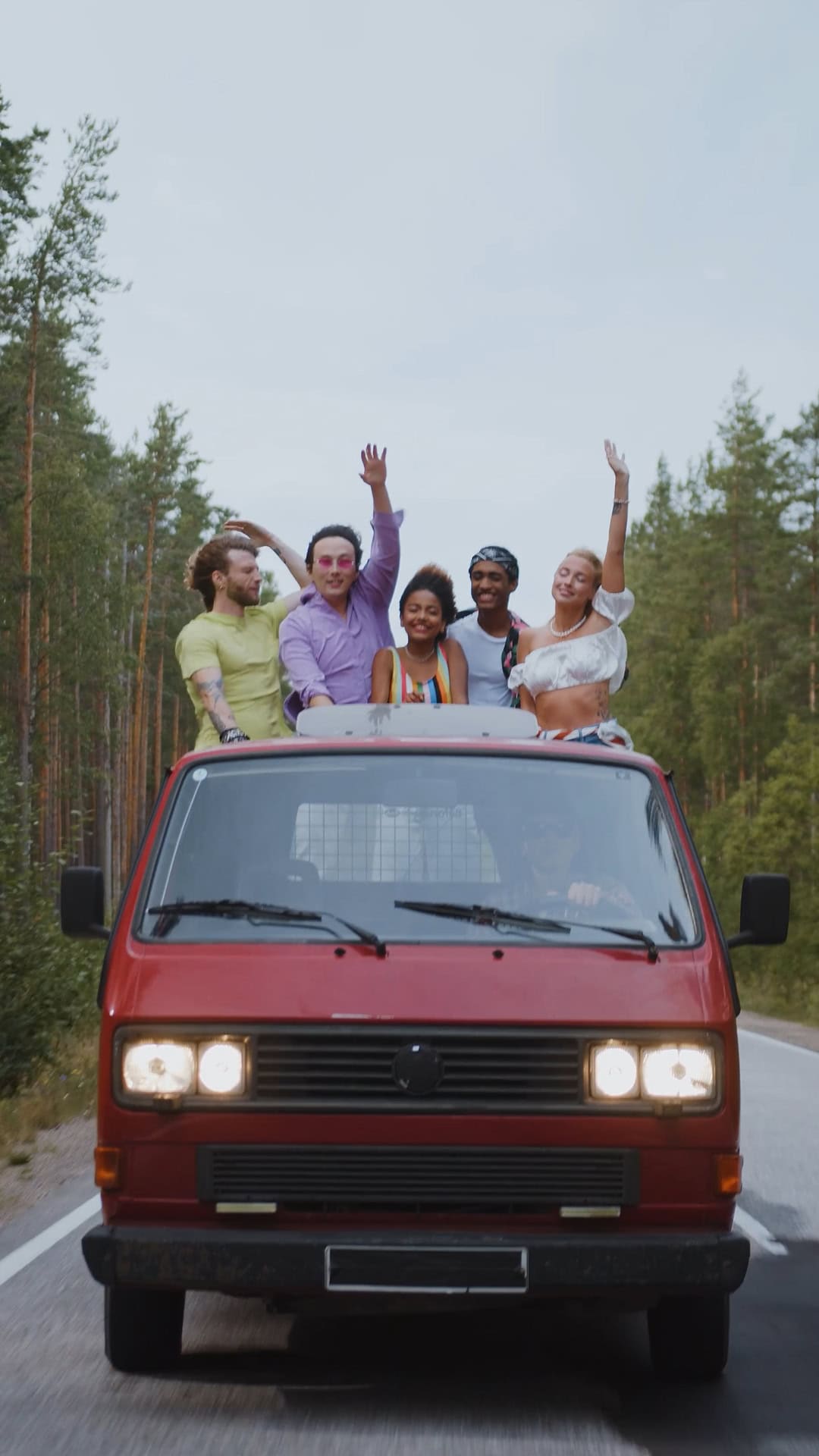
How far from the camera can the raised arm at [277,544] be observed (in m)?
8.79

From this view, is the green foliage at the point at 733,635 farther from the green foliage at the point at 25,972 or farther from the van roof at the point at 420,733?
the van roof at the point at 420,733

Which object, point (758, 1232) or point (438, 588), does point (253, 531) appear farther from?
point (758, 1232)

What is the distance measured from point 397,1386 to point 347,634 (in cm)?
328

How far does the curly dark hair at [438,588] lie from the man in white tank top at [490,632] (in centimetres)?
10

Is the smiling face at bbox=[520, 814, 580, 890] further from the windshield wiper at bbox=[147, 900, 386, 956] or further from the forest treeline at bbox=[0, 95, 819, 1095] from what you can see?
the forest treeline at bbox=[0, 95, 819, 1095]

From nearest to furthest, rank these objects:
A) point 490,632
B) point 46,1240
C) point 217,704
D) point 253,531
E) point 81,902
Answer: point 81,902, point 217,704, point 490,632, point 46,1240, point 253,531

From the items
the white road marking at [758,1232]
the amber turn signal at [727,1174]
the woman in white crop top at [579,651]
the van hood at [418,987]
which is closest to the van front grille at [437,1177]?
the amber turn signal at [727,1174]

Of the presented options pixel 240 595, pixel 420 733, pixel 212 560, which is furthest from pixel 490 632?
pixel 420 733

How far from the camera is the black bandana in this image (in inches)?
327

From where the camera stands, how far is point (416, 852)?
5938mm

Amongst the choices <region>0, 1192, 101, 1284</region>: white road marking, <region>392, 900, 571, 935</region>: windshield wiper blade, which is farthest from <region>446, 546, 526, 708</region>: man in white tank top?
<region>0, 1192, 101, 1284</region>: white road marking

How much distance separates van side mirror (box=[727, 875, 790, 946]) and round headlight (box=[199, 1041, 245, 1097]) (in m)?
1.67

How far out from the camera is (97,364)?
4966 cm

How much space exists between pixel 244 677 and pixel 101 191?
131 ft
